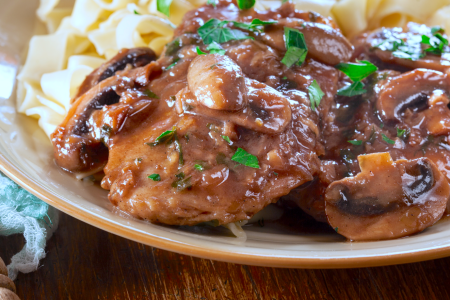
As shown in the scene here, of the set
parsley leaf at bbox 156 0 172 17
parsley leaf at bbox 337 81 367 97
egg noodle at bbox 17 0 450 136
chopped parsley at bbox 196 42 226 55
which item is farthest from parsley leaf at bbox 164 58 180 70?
parsley leaf at bbox 337 81 367 97

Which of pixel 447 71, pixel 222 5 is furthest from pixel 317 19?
pixel 447 71

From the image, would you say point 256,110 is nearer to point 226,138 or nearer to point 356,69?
point 226,138

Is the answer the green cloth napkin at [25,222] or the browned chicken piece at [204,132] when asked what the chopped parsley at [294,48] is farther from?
the green cloth napkin at [25,222]

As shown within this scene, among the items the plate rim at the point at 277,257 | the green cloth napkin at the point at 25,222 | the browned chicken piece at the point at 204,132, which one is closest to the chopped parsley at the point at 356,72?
the browned chicken piece at the point at 204,132

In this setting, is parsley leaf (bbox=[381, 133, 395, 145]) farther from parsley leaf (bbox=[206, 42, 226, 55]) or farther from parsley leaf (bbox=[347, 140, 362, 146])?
parsley leaf (bbox=[206, 42, 226, 55])

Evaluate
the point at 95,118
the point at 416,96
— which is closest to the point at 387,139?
the point at 416,96

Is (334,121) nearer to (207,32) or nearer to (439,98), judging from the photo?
(439,98)
